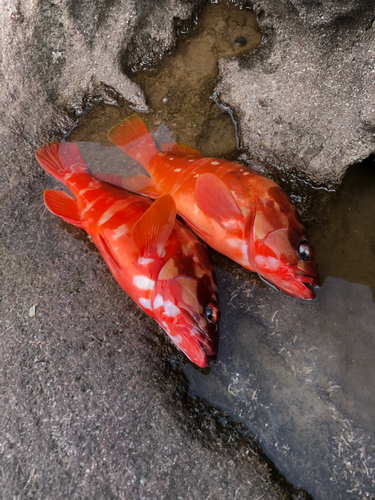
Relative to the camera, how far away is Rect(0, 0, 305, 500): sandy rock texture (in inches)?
78.9

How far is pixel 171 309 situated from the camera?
221 centimetres

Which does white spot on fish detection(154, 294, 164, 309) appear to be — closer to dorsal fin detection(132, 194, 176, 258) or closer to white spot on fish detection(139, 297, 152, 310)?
white spot on fish detection(139, 297, 152, 310)

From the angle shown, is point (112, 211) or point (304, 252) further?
point (112, 211)

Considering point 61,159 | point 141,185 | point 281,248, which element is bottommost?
point 281,248

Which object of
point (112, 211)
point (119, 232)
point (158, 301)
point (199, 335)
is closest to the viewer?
point (199, 335)

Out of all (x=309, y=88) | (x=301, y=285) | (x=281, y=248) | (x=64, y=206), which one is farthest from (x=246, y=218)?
(x=64, y=206)

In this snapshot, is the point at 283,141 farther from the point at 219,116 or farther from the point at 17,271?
the point at 17,271

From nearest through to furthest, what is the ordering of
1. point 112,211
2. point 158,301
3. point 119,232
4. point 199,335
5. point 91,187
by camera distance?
point 199,335 < point 158,301 < point 119,232 < point 112,211 < point 91,187

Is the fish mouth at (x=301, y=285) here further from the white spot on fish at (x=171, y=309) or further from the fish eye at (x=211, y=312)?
the white spot on fish at (x=171, y=309)

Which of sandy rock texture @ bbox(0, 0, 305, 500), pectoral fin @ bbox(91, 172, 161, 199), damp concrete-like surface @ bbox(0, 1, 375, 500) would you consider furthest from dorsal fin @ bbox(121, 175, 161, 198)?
sandy rock texture @ bbox(0, 0, 305, 500)

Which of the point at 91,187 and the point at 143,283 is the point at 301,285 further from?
the point at 91,187

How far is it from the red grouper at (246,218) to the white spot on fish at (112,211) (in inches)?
16.9

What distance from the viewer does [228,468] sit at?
6.64 ft

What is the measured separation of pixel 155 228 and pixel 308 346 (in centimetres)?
148
